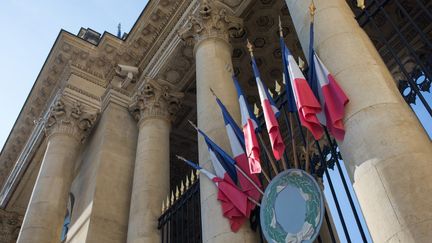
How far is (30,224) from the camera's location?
38.5 feet

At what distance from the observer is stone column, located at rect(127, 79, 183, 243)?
413 inches

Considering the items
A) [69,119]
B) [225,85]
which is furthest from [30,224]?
[225,85]

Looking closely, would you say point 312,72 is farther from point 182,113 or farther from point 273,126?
point 182,113

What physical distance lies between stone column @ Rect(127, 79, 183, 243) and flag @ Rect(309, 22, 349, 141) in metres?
5.67

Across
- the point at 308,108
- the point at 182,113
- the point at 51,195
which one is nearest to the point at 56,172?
the point at 51,195

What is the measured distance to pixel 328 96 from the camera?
5.77 m

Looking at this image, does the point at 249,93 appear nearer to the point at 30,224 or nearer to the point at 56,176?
the point at 56,176

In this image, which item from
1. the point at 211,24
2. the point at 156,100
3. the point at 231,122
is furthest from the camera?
the point at 156,100

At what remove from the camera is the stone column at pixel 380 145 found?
432 centimetres

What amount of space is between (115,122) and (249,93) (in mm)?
4308

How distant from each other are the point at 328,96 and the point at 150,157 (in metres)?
6.96

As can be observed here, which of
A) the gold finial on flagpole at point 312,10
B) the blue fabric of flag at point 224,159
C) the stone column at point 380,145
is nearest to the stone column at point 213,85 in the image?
the blue fabric of flag at point 224,159

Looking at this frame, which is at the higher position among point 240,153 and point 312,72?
point 312,72

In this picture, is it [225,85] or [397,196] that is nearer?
[397,196]
